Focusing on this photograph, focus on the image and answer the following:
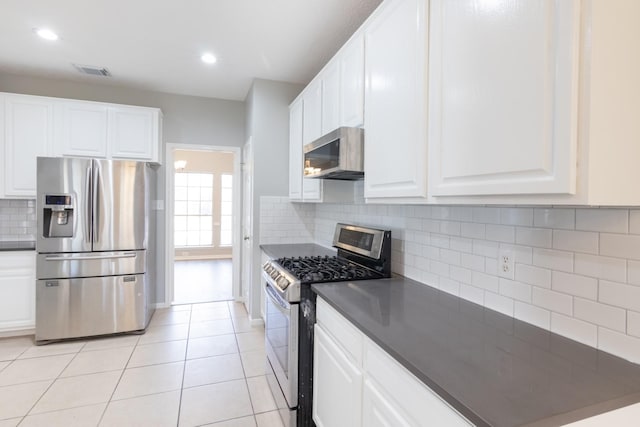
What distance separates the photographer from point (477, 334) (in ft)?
4.04

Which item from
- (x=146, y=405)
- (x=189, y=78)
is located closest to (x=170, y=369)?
(x=146, y=405)

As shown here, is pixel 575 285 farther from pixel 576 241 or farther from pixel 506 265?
pixel 506 265

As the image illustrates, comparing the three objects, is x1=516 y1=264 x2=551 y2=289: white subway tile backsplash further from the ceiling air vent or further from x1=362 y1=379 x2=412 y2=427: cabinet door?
the ceiling air vent

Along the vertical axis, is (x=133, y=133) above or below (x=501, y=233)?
above

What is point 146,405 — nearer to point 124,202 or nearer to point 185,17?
point 124,202

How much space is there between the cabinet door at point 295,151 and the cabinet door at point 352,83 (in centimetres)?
104

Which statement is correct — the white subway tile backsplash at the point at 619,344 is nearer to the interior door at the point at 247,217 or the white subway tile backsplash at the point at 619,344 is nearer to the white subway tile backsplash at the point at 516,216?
the white subway tile backsplash at the point at 516,216

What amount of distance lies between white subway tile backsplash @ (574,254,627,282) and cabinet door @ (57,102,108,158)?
4.21 m

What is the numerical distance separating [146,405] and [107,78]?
11.1 feet

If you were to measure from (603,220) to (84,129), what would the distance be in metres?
4.39

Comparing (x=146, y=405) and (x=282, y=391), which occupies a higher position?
(x=282, y=391)

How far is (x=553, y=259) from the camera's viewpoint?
48.2 inches

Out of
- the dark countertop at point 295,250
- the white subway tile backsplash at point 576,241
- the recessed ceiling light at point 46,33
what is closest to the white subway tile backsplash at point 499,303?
the white subway tile backsplash at point 576,241

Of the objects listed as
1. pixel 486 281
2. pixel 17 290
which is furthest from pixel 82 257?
pixel 486 281
